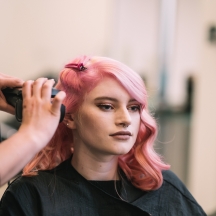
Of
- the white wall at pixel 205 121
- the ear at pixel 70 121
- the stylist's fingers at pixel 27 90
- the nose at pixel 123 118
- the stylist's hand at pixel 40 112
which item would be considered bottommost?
the white wall at pixel 205 121

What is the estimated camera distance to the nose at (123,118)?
4.67 ft

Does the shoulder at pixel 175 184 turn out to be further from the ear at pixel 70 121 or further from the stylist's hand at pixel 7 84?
the stylist's hand at pixel 7 84

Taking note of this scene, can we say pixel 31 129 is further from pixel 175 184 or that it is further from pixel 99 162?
pixel 175 184

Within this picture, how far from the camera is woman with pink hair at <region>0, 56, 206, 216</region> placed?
1.40 m

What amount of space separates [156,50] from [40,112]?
13.1 ft

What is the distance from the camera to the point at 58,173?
1490mm

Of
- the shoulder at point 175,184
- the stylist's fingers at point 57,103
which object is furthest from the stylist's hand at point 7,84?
the shoulder at point 175,184

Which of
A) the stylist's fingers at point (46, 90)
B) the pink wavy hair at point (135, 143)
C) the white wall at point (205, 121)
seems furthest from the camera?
the white wall at point (205, 121)

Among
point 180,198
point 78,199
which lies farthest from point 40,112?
point 180,198

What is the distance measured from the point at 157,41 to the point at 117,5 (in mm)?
550

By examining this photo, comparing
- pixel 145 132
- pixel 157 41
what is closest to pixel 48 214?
pixel 145 132

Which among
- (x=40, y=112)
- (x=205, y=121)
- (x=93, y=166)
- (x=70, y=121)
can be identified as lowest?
(x=205, y=121)

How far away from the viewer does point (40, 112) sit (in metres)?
1.19

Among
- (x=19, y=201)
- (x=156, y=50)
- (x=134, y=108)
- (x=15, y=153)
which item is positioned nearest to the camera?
(x=15, y=153)
